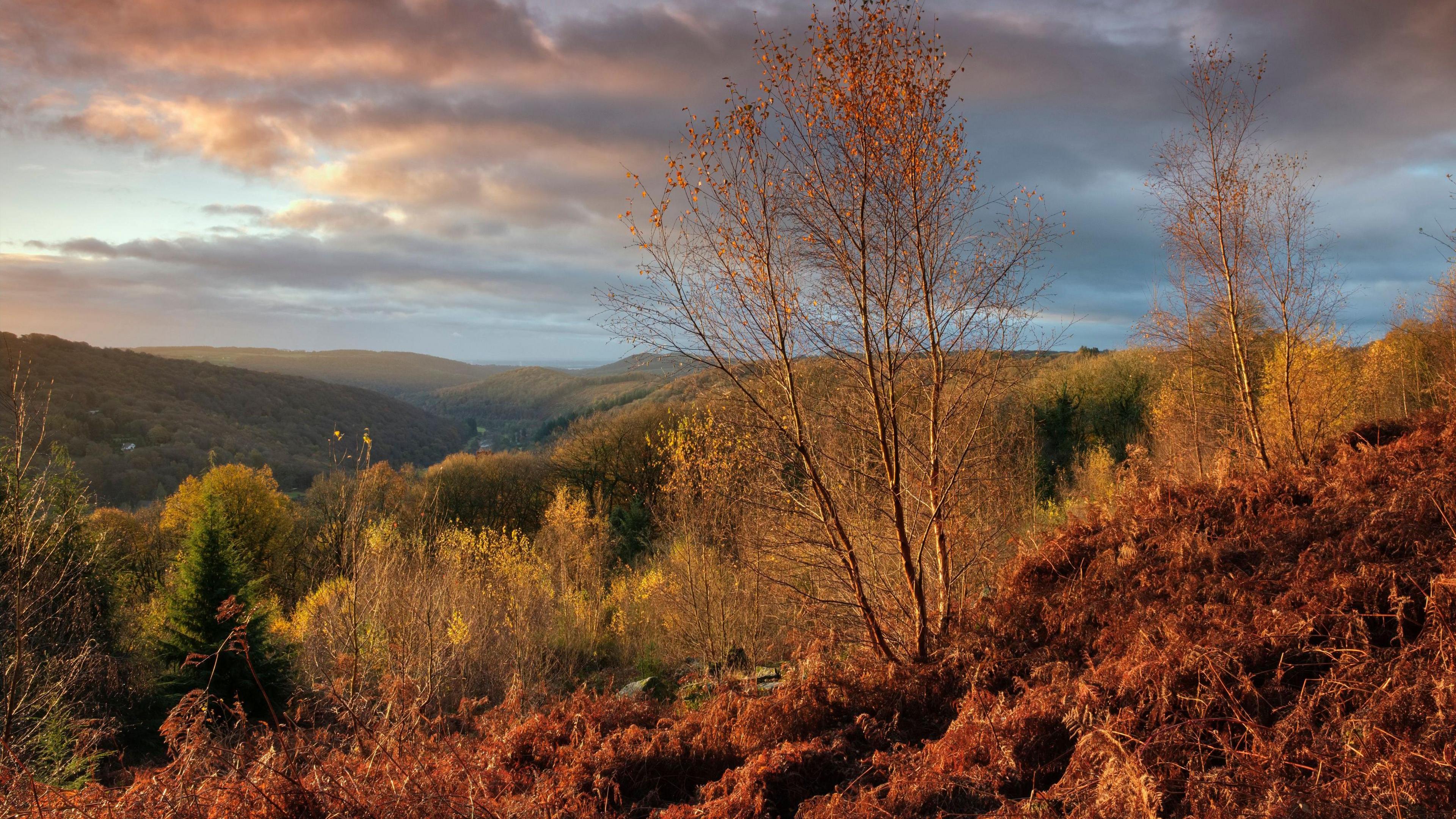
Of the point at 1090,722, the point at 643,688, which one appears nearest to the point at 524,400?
the point at 643,688

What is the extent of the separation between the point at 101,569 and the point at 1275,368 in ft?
117

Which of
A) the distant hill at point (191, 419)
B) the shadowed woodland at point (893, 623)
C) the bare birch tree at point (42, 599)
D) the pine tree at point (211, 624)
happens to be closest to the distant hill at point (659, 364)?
the shadowed woodland at point (893, 623)

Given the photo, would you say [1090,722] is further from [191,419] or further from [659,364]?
[191,419]

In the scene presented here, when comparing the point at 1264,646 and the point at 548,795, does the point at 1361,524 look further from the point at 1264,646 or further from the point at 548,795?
the point at 548,795

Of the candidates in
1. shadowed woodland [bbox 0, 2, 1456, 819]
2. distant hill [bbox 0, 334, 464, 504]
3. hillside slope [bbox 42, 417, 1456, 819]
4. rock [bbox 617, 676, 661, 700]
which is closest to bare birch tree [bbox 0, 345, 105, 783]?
shadowed woodland [bbox 0, 2, 1456, 819]

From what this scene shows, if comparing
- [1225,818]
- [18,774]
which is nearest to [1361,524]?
[1225,818]

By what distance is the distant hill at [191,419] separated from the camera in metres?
63.4

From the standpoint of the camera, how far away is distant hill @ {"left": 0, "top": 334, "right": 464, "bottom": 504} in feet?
208

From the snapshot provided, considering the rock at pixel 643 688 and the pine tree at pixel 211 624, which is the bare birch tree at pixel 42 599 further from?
the rock at pixel 643 688

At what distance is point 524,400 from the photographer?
17138cm

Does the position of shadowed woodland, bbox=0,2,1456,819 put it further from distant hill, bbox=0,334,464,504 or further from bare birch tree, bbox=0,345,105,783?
distant hill, bbox=0,334,464,504

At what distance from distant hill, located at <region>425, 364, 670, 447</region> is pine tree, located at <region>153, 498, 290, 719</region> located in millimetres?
80581

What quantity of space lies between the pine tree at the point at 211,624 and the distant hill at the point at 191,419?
90.2 feet

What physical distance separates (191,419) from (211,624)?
3427 inches
